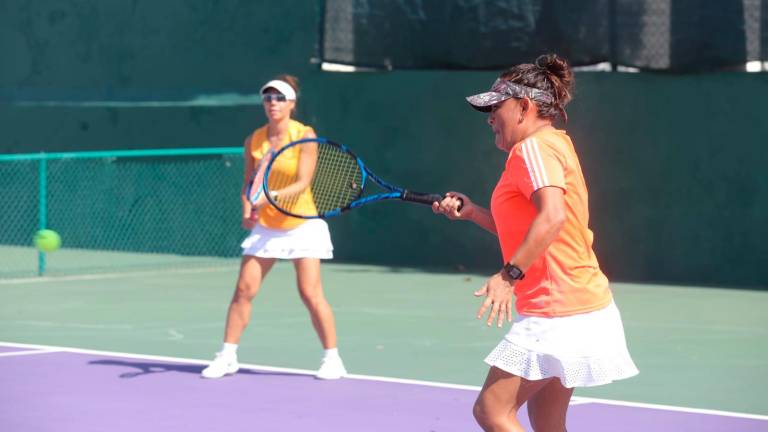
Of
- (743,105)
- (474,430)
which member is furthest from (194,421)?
(743,105)

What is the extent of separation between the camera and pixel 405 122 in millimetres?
15688

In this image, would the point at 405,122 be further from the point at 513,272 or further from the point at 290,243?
the point at 513,272

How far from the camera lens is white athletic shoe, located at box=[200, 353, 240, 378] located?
8375 millimetres

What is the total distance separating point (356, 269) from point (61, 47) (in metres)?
4.69

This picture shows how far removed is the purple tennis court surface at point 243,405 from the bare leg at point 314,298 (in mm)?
269

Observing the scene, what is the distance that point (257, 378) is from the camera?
8.42 m

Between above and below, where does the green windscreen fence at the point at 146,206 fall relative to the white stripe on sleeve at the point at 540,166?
below

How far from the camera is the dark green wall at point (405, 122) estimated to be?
13797 millimetres

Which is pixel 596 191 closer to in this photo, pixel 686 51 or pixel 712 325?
pixel 686 51

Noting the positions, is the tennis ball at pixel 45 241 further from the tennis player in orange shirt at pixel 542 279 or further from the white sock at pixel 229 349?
the tennis player in orange shirt at pixel 542 279

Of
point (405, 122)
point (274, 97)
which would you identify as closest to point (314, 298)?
point (274, 97)

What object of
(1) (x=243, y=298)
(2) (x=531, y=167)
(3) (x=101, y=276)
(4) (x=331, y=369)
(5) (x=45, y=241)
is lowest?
(3) (x=101, y=276)

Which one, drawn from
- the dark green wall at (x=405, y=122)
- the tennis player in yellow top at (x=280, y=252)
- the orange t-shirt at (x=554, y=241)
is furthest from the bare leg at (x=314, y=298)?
the dark green wall at (x=405, y=122)

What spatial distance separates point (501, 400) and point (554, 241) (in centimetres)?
52
